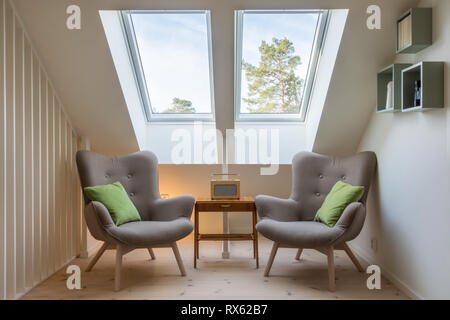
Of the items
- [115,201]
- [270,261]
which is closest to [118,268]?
[115,201]

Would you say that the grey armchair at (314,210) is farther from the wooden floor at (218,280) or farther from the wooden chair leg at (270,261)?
the wooden floor at (218,280)

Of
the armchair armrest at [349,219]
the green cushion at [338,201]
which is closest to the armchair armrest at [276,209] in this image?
the green cushion at [338,201]

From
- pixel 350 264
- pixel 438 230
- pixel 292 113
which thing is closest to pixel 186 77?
pixel 292 113

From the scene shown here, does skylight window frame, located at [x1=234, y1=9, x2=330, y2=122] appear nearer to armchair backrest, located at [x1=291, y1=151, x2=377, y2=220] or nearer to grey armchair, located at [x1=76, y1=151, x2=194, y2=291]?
armchair backrest, located at [x1=291, y1=151, x2=377, y2=220]

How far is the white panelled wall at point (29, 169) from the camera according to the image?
2475mm

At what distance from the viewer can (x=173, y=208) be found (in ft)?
10.9

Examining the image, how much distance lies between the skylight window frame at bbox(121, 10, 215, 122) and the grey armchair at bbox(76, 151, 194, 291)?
740 millimetres

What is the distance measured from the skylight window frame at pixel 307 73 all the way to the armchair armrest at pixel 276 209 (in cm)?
116

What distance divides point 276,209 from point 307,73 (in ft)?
4.70

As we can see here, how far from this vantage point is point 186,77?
12.9ft

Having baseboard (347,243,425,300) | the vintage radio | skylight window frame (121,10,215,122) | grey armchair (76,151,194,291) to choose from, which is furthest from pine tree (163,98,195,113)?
baseboard (347,243,425,300)

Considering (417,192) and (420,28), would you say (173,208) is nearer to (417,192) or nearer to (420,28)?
(417,192)

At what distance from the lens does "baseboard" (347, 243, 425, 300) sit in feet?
8.43

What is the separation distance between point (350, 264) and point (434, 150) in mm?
1448
